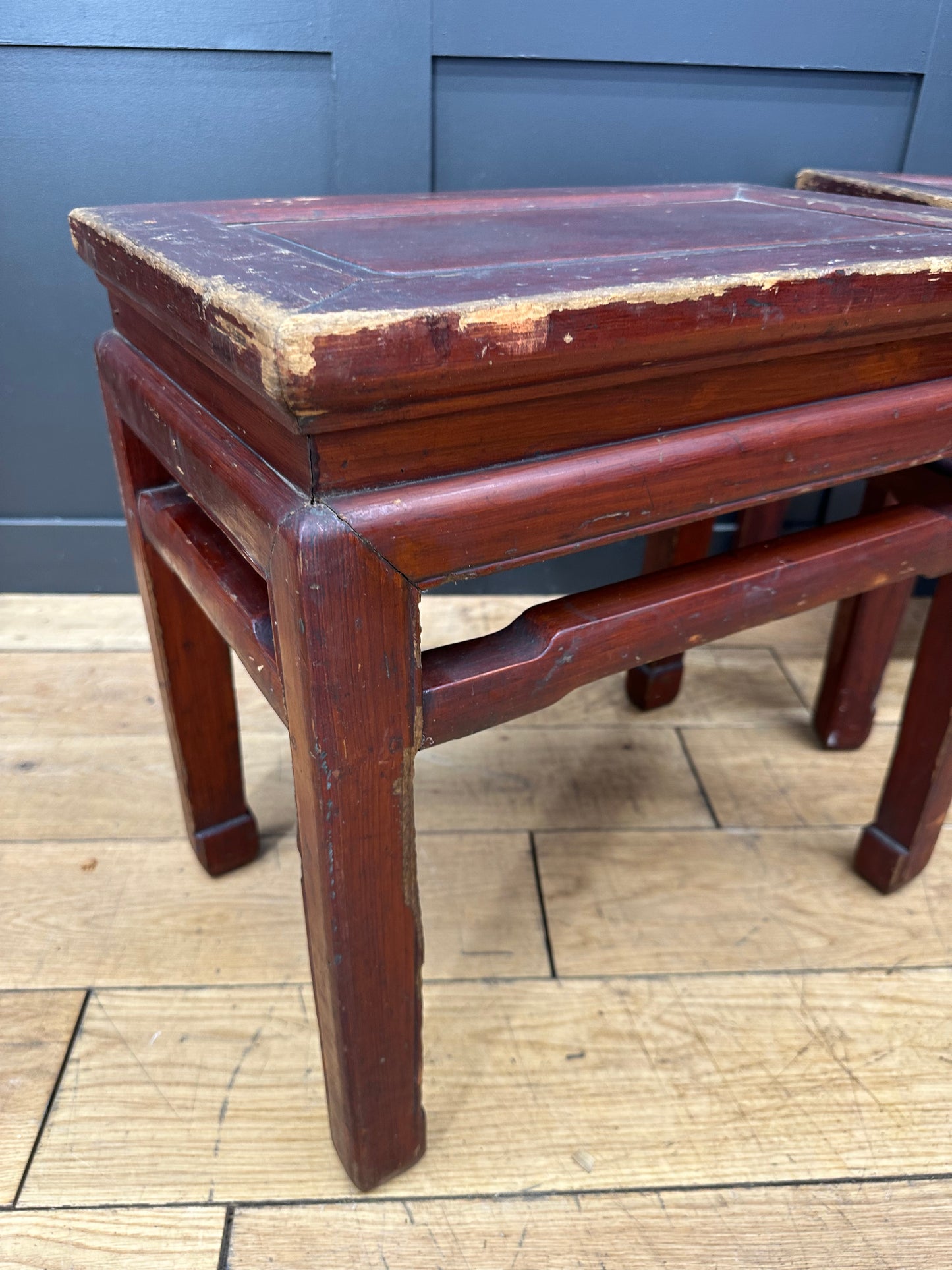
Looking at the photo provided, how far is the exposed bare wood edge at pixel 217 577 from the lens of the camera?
0.53 m

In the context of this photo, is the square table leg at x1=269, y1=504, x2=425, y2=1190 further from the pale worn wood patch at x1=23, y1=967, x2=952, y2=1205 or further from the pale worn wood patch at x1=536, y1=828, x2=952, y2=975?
the pale worn wood patch at x1=536, y1=828, x2=952, y2=975

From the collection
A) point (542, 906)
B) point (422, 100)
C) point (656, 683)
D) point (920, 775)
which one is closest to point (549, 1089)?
point (542, 906)

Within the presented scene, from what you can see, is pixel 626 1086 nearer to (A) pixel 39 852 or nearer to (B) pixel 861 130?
(A) pixel 39 852

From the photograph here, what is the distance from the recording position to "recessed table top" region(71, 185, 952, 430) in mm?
385

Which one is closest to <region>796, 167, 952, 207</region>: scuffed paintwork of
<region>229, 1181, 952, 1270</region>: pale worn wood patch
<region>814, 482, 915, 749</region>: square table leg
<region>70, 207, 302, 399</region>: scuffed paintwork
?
<region>814, 482, 915, 749</region>: square table leg

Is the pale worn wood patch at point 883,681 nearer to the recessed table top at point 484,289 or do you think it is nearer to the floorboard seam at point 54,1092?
the recessed table top at point 484,289

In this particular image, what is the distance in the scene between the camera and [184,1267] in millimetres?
588

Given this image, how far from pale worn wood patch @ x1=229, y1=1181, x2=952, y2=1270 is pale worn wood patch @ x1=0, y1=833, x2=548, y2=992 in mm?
189

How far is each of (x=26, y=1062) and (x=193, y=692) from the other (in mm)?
296

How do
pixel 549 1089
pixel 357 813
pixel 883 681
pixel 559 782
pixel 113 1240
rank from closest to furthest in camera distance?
pixel 357 813
pixel 113 1240
pixel 549 1089
pixel 559 782
pixel 883 681

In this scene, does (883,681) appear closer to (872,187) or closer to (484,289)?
(872,187)

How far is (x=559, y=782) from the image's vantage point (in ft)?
3.36

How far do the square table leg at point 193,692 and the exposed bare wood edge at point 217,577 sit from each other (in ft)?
0.10

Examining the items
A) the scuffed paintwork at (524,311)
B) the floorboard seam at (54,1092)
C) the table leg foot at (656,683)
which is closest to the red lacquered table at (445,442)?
the scuffed paintwork at (524,311)
